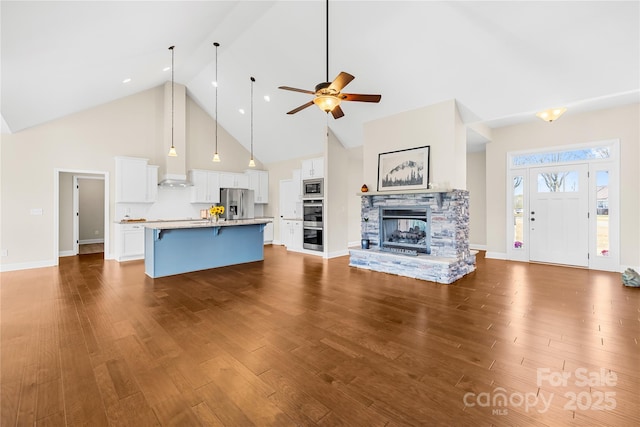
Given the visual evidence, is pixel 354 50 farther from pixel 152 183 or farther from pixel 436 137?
pixel 152 183

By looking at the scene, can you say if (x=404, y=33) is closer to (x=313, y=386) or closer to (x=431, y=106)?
(x=431, y=106)

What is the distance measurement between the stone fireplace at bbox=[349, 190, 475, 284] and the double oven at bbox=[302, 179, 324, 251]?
1.52 metres

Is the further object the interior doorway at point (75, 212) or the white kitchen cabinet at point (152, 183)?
the white kitchen cabinet at point (152, 183)

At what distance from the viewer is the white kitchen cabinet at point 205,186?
8.03 meters

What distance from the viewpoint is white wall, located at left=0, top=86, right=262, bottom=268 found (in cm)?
560

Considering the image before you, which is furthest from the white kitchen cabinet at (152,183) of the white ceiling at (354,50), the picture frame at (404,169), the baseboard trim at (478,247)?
the baseboard trim at (478,247)

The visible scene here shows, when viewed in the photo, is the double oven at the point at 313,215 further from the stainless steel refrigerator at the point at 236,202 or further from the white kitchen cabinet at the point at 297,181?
the stainless steel refrigerator at the point at 236,202

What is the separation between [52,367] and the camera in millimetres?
2236

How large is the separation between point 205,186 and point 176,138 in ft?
4.82

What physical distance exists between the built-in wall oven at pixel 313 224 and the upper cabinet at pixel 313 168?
0.66 meters

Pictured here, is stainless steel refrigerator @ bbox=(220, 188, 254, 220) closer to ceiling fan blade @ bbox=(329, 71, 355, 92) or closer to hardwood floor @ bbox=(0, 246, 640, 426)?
hardwood floor @ bbox=(0, 246, 640, 426)

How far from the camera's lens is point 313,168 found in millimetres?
7543

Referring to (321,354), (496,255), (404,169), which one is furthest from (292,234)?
(321,354)

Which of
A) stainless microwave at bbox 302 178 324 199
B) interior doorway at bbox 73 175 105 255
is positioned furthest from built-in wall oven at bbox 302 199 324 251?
interior doorway at bbox 73 175 105 255
